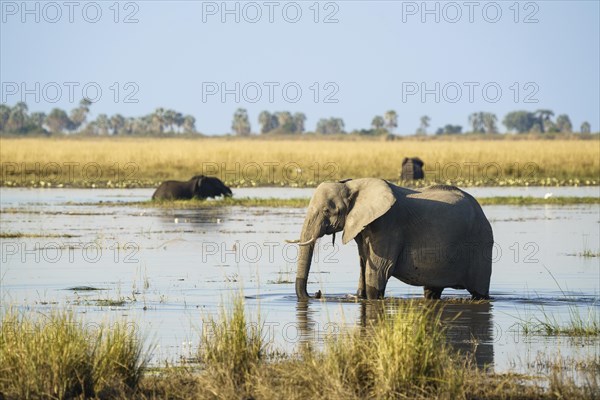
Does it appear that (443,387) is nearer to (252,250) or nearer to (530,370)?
(530,370)

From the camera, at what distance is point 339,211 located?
1248cm

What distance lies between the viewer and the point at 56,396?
7.59 metres

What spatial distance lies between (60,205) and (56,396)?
74.9ft

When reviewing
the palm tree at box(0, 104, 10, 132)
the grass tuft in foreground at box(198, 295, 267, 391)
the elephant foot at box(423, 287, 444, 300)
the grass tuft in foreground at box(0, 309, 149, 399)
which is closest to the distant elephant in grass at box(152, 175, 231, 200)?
the elephant foot at box(423, 287, 444, 300)

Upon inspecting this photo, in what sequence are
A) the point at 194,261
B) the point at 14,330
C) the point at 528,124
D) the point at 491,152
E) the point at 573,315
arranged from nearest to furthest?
the point at 14,330 → the point at 573,315 → the point at 194,261 → the point at 491,152 → the point at 528,124

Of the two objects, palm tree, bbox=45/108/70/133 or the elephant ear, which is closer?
the elephant ear

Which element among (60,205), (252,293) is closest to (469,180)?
(60,205)

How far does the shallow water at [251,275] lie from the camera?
1054 cm

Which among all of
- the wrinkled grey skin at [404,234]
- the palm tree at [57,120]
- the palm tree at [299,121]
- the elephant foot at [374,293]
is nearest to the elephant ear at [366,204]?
the wrinkled grey skin at [404,234]

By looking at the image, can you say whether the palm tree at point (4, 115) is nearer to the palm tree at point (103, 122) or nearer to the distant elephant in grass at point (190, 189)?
the palm tree at point (103, 122)

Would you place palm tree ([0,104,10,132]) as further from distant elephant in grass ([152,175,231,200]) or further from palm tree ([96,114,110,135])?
distant elephant in grass ([152,175,231,200])

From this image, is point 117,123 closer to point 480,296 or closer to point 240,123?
point 240,123

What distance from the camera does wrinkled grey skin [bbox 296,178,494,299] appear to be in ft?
40.8

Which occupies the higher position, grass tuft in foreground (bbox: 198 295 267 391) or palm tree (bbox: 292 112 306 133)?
palm tree (bbox: 292 112 306 133)
